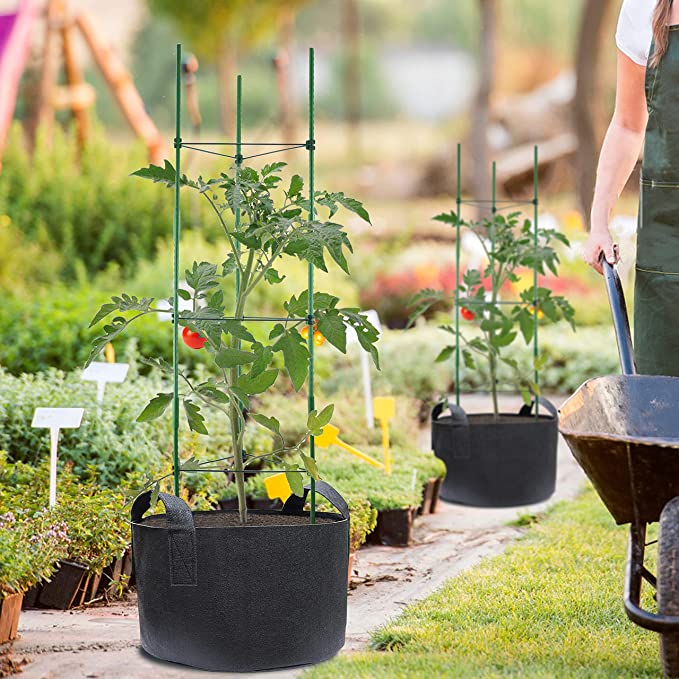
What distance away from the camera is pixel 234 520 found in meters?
2.51

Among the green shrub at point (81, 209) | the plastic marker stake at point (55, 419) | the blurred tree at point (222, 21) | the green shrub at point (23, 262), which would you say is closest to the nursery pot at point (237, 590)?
the plastic marker stake at point (55, 419)

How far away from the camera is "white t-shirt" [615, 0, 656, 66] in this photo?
2.44 meters

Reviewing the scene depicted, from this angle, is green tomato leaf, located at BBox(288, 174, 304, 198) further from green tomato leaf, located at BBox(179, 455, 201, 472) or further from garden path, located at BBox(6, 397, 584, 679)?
garden path, located at BBox(6, 397, 584, 679)

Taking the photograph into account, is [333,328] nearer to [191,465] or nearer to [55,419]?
[191,465]

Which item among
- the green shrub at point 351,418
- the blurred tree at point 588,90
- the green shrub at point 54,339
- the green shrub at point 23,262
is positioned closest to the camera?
the green shrub at point 351,418

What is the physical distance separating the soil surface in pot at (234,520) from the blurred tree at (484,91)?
10417mm

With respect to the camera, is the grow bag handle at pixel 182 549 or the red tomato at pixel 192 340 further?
the red tomato at pixel 192 340

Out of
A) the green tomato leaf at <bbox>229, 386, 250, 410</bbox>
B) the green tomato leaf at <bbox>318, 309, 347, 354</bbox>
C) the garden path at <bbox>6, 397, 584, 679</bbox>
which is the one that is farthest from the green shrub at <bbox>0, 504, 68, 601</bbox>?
the green tomato leaf at <bbox>318, 309, 347, 354</bbox>

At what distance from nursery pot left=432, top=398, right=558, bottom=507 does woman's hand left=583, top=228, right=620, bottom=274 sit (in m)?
1.62

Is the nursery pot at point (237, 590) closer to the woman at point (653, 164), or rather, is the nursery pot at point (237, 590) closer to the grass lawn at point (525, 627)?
the grass lawn at point (525, 627)

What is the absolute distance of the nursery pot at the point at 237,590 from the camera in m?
2.29

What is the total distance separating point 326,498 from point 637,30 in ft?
4.11

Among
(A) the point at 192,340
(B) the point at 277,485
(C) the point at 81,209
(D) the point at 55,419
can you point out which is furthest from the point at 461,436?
(C) the point at 81,209

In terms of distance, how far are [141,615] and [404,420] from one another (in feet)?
8.41
